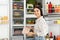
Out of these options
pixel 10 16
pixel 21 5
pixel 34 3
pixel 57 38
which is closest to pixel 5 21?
pixel 10 16

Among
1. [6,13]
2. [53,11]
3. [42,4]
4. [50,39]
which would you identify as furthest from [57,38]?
[6,13]

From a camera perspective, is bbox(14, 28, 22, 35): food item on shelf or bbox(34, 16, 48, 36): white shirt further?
bbox(14, 28, 22, 35): food item on shelf

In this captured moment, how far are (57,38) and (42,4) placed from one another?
2.60ft

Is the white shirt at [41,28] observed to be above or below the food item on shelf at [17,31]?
above

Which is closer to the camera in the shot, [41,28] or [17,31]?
[41,28]

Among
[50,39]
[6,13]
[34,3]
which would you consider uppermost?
[34,3]

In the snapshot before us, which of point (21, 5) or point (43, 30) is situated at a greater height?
point (21, 5)

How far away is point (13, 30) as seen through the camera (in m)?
3.32

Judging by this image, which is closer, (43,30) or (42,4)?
(43,30)

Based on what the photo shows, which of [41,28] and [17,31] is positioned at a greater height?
[41,28]

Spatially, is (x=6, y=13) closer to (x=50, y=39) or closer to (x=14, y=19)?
(x=14, y=19)

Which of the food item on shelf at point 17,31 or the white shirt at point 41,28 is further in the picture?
the food item on shelf at point 17,31

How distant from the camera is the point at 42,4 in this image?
328cm

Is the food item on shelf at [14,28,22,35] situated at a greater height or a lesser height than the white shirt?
lesser
